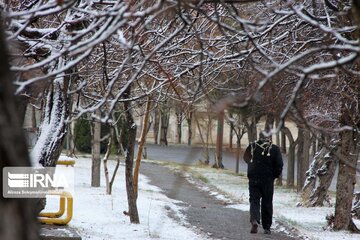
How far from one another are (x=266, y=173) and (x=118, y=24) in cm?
924

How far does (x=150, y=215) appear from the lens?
15.1 m

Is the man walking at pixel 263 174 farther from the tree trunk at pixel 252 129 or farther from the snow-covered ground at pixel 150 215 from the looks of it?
the tree trunk at pixel 252 129

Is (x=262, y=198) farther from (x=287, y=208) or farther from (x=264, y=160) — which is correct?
(x=287, y=208)

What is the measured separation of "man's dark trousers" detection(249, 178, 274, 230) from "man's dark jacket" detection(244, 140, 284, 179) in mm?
101

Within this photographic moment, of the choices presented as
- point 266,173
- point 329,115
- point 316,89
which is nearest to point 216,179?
point 329,115

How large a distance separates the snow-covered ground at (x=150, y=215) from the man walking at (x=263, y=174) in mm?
861

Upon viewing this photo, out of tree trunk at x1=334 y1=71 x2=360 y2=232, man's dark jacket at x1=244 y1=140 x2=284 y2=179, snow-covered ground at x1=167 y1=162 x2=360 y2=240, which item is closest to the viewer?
man's dark jacket at x1=244 y1=140 x2=284 y2=179

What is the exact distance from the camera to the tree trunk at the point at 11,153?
2.16 meters

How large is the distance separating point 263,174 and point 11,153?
1143 cm

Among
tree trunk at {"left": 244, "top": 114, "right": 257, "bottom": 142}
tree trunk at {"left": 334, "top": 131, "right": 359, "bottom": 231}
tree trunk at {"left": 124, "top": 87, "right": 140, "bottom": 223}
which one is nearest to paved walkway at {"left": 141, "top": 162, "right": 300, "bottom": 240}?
tree trunk at {"left": 124, "top": 87, "right": 140, "bottom": 223}

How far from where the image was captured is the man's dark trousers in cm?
1352

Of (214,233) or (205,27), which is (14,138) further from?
(214,233)

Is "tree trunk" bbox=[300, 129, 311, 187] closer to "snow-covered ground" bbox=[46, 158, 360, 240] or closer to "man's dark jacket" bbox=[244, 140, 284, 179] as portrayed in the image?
"snow-covered ground" bbox=[46, 158, 360, 240]

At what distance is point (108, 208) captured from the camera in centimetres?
1584
